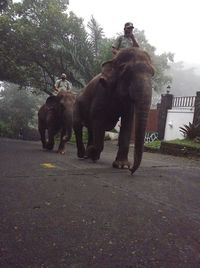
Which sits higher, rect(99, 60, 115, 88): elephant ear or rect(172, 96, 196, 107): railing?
rect(172, 96, 196, 107): railing

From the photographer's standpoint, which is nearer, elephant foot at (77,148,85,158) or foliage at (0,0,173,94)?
elephant foot at (77,148,85,158)

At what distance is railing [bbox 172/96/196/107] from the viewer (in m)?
16.9

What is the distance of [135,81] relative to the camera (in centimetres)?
522

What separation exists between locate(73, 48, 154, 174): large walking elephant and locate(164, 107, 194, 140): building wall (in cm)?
1014

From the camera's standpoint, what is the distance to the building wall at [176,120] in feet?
54.1

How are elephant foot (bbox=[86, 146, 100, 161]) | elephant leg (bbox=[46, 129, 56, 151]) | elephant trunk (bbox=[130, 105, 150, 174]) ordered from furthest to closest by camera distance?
elephant leg (bbox=[46, 129, 56, 151])
elephant foot (bbox=[86, 146, 100, 161])
elephant trunk (bbox=[130, 105, 150, 174])

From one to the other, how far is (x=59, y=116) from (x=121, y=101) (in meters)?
3.79

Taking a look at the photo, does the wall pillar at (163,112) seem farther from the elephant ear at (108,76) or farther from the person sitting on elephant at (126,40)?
the elephant ear at (108,76)

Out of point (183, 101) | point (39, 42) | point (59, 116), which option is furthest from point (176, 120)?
point (39, 42)

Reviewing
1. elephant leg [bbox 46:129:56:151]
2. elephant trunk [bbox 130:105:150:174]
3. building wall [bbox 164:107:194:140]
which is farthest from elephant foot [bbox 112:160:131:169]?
building wall [bbox 164:107:194:140]

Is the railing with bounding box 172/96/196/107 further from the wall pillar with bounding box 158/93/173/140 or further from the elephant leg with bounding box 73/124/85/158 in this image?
the elephant leg with bounding box 73/124/85/158

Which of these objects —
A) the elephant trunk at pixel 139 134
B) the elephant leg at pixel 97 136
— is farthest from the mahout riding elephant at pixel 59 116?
the elephant trunk at pixel 139 134

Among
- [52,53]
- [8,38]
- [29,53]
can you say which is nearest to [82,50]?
[52,53]

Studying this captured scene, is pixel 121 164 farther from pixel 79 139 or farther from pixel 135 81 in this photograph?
pixel 79 139
